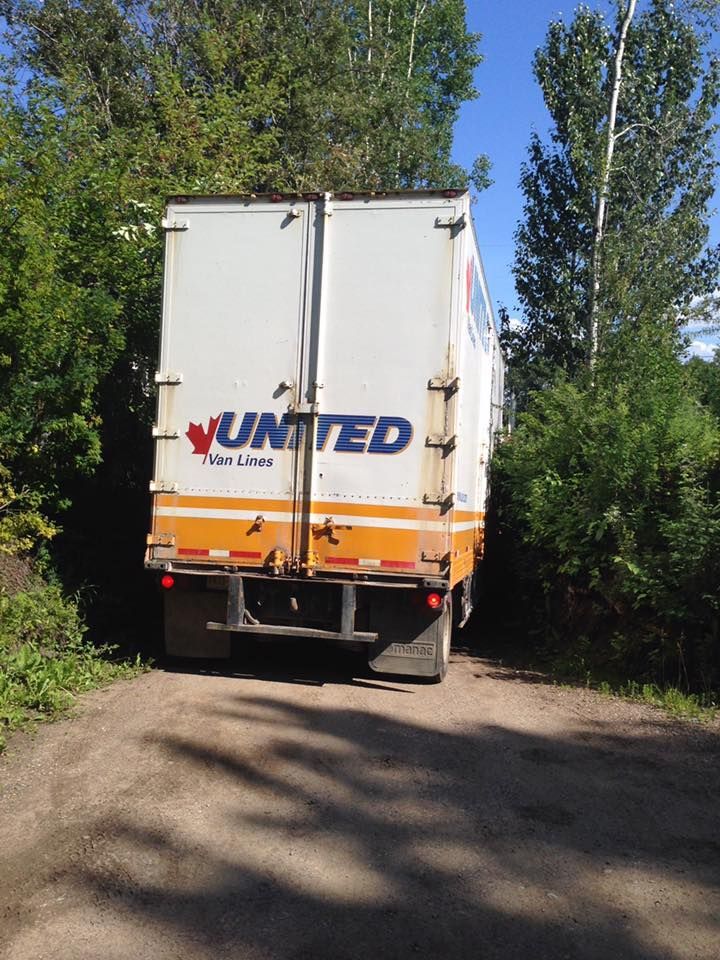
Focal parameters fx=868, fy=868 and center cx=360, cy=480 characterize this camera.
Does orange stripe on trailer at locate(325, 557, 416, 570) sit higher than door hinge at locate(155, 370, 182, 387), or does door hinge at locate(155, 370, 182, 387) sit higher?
door hinge at locate(155, 370, 182, 387)

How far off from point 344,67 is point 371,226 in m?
14.7

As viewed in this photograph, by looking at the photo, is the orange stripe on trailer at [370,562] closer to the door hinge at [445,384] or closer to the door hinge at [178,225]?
the door hinge at [445,384]

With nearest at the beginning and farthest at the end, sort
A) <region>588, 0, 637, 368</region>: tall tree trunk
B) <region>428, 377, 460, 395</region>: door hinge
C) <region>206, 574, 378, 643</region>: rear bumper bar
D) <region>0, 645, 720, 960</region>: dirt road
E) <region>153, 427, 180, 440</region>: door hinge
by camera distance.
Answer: <region>0, 645, 720, 960</region>: dirt road → <region>428, 377, 460, 395</region>: door hinge → <region>206, 574, 378, 643</region>: rear bumper bar → <region>153, 427, 180, 440</region>: door hinge → <region>588, 0, 637, 368</region>: tall tree trunk

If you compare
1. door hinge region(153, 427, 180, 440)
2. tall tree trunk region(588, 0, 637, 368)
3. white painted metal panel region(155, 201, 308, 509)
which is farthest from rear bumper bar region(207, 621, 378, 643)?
tall tree trunk region(588, 0, 637, 368)

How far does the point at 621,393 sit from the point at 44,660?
6.50m

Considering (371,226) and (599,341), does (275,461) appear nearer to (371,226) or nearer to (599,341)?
(371,226)

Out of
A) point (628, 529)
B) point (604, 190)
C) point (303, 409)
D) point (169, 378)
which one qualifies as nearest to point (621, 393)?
point (628, 529)

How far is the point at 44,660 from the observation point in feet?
23.6

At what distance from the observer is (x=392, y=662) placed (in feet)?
24.4

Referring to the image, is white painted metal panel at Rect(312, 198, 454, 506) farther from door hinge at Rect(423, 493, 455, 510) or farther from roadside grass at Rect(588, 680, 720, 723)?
roadside grass at Rect(588, 680, 720, 723)

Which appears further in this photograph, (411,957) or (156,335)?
(156,335)

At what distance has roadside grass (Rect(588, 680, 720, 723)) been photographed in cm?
688

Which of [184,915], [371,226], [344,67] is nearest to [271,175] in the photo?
[344,67]

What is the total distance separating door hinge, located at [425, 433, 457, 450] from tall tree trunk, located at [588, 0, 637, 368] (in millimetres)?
13382
